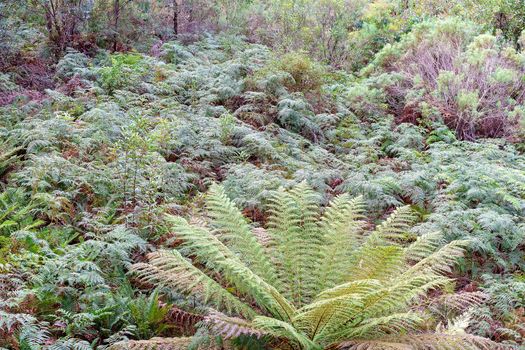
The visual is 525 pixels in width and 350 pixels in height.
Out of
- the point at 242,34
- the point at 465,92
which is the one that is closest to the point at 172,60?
the point at 242,34

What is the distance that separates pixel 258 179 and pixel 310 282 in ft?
6.49

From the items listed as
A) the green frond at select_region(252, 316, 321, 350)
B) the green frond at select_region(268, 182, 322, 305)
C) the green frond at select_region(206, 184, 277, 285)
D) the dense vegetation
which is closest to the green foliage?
the dense vegetation

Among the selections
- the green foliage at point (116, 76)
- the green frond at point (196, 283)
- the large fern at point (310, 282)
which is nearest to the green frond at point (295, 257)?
the large fern at point (310, 282)

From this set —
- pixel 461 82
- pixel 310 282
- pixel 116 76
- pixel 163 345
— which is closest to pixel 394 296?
pixel 310 282

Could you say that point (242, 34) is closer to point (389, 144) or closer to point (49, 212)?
point (389, 144)

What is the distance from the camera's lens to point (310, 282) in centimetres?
380

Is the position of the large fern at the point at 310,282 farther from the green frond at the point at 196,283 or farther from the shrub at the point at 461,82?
the shrub at the point at 461,82

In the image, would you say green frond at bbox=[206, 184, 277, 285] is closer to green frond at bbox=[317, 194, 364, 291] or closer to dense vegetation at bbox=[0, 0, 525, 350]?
dense vegetation at bbox=[0, 0, 525, 350]

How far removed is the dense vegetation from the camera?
134 inches

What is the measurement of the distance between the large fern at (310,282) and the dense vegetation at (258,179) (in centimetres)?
2

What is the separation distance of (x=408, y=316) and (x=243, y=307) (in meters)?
1.06

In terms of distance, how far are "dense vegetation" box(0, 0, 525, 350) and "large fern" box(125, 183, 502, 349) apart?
2 centimetres

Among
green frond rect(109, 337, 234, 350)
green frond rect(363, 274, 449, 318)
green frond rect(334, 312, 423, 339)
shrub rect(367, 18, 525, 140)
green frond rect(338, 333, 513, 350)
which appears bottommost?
green frond rect(109, 337, 234, 350)

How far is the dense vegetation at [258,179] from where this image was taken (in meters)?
3.41
